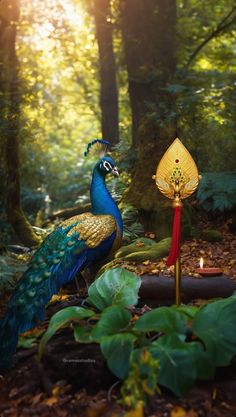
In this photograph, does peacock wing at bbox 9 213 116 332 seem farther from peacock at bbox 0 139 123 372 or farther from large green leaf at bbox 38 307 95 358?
large green leaf at bbox 38 307 95 358

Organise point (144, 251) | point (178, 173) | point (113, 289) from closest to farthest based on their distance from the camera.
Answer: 1. point (113, 289)
2. point (178, 173)
3. point (144, 251)

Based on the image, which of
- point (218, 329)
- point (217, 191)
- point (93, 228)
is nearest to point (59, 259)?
point (93, 228)

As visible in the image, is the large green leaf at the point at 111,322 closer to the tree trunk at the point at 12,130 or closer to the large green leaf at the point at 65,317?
the large green leaf at the point at 65,317

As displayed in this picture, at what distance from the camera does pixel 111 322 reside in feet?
10.6

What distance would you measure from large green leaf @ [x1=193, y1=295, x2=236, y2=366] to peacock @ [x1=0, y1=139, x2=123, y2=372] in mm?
1255

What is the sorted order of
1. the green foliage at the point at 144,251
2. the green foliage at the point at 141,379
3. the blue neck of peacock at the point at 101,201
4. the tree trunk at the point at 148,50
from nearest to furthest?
the green foliage at the point at 141,379 < the blue neck of peacock at the point at 101,201 < the green foliage at the point at 144,251 < the tree trunk at the point at 148,50

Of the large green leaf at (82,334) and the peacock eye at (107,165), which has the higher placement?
the peacock eye at (107,165)

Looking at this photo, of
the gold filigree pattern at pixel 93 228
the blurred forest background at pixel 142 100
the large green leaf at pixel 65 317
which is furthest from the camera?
the blurred forest background at pixel 142 100

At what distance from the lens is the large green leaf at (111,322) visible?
3162 mm

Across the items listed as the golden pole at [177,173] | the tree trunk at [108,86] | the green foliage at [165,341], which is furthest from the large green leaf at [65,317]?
the tree trunk at [108,86]

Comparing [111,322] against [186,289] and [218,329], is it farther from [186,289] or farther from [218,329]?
[186,289]

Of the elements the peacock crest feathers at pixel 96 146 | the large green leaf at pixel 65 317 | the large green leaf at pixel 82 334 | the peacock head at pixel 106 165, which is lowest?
the large green leaf at pixel 82 334

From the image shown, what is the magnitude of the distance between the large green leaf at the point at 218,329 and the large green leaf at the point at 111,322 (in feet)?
1.52

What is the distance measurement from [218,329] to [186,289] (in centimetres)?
121
